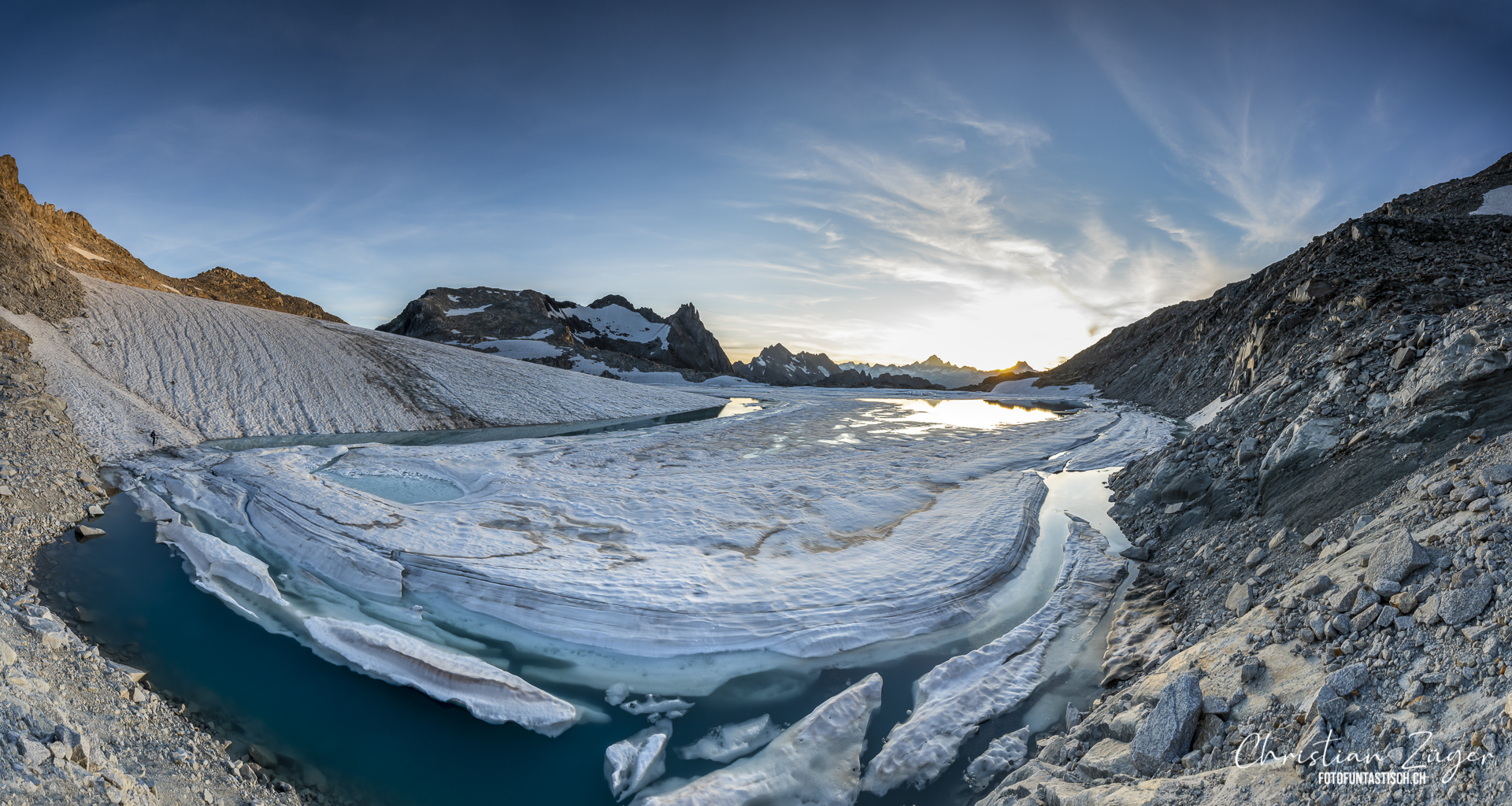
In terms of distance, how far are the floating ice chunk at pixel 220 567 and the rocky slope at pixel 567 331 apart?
64.3m

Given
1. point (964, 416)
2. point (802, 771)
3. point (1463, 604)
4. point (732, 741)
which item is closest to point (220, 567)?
point (732, 741)

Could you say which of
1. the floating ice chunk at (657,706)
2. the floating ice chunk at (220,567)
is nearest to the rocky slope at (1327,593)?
the floating ice chunk at (657,706)

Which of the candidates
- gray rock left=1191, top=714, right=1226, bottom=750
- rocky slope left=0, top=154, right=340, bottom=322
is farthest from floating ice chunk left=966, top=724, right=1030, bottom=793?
rocky slope left=0, top=154, right=340, bottom=322

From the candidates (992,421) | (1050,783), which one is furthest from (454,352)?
(1050,783)

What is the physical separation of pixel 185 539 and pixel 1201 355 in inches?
2196

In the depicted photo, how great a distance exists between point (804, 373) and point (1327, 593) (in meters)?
156

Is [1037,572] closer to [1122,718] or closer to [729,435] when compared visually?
[1122,718]

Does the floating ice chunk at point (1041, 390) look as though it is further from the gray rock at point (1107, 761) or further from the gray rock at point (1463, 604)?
the gray rock at point (1107, 761)

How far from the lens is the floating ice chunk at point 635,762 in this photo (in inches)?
218

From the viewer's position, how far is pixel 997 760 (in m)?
5.67

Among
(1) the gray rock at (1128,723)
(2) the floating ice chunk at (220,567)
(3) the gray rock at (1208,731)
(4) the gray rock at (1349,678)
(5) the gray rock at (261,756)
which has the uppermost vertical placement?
(4) the gray rock at (1349,678)

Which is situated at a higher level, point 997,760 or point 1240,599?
point 1240,599

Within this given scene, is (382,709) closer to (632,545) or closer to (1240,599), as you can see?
(632,545)

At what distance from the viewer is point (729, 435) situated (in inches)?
1017
